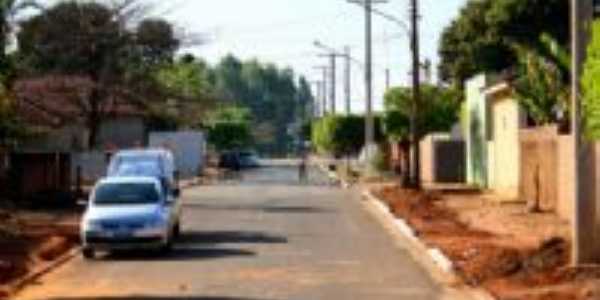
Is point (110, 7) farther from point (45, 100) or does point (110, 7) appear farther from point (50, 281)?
point (50, 281)

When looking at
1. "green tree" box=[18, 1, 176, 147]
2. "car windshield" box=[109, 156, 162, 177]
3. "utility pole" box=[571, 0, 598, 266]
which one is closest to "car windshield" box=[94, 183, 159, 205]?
Result: "car windshield" box=[109, 156, 162, 177]

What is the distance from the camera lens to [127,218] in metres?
32.2

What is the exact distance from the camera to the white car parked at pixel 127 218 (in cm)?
3186

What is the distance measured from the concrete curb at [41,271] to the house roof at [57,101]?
19.4 metres

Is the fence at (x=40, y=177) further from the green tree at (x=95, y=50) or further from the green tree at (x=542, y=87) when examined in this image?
the green tree at (x=95, y=50)

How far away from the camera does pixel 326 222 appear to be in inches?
1719

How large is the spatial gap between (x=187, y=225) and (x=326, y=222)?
12.2 ft

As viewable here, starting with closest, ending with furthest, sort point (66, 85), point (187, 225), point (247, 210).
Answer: point (187, 225) < point (247, 210) < point (66, 85)

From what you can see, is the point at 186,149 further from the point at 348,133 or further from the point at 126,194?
the point at 126,194

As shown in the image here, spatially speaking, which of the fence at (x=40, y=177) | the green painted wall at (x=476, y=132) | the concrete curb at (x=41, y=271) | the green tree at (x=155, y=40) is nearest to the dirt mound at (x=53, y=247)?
the concrete curb at (x=41, y=271)

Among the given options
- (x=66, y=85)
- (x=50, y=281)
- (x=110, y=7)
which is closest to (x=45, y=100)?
(x=66, y=85)

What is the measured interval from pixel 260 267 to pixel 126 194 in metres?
6.13

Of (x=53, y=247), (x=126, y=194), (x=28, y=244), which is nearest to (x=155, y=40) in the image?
(x=28, y=244)

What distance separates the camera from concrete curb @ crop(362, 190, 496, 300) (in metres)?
24.3
